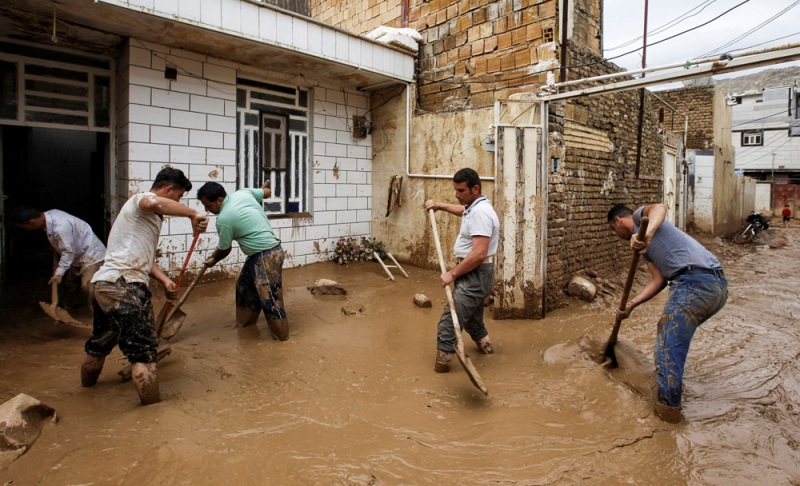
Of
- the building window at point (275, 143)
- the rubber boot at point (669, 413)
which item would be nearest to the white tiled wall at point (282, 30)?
the building window at point (275, 143)

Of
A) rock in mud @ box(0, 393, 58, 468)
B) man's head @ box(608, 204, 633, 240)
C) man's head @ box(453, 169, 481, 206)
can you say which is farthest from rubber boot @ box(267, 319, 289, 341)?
man's head @ box(608, 204, 633, 240)

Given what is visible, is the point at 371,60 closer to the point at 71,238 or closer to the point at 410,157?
the point at 410,157

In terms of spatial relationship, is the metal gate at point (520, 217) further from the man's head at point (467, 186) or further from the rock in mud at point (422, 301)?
the man's head at point (467, 186)

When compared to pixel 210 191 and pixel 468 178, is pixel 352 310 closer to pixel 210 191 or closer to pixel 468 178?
pixel 210 191

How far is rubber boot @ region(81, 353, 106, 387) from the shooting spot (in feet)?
11.3

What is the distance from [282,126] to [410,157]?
2295 millimetres

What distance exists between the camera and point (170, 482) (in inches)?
94.9

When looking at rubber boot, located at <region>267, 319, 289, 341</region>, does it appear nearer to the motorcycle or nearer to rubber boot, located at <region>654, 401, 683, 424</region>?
rubber boot, located at <region>654, 401, 683, 424</region>

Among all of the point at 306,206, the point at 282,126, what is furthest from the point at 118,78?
→ the point at 306,206

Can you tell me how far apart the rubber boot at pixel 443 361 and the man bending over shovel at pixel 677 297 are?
158 centimetres

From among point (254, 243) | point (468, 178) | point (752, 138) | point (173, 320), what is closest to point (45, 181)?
point (173, 320)

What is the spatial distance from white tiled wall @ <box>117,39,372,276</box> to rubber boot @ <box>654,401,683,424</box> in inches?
235

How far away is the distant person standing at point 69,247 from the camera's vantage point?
15.2ft

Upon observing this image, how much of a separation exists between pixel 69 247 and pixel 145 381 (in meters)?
2.54
